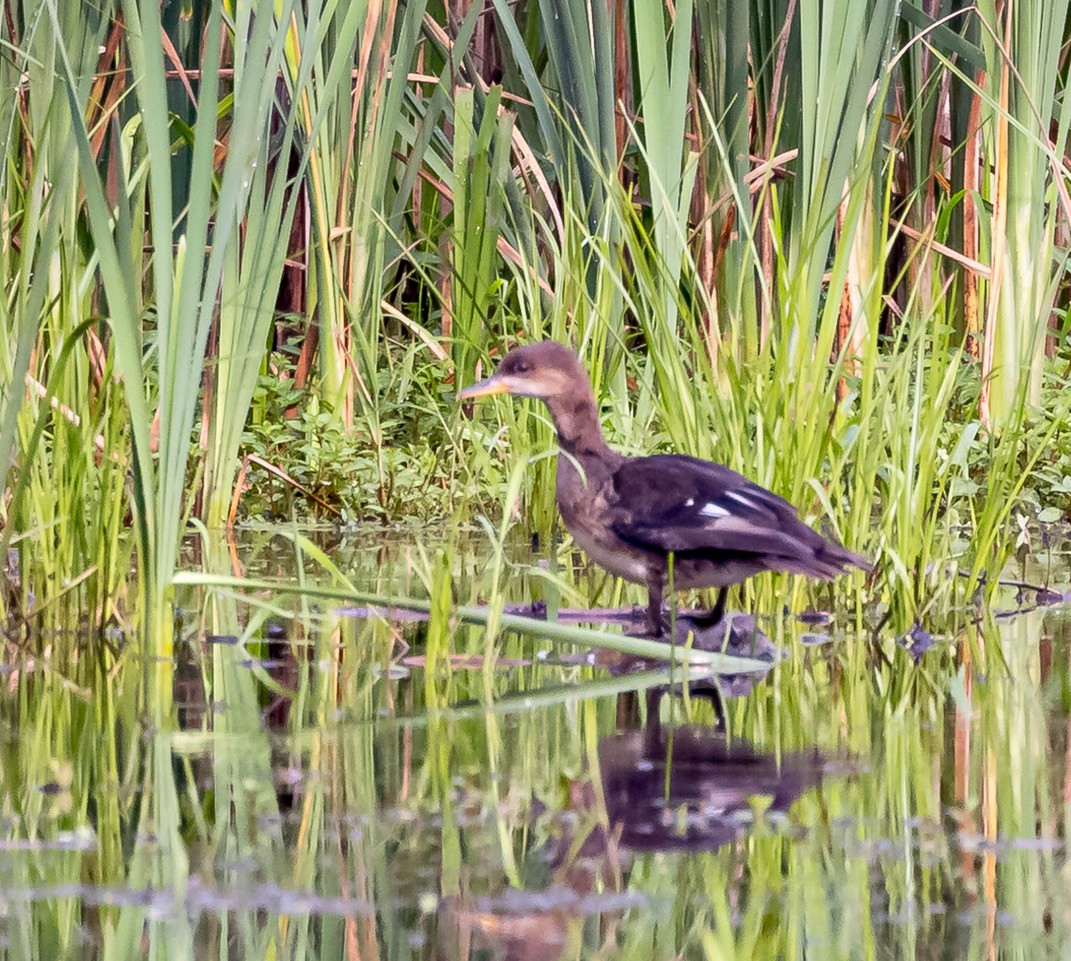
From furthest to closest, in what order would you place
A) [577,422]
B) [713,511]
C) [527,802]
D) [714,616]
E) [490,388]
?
[490,388] → [577,422] → [714,616] → [713,511] → [527,802]

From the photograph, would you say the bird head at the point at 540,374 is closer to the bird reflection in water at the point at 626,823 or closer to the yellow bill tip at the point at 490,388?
the yellow bill tip at the point at 490,388

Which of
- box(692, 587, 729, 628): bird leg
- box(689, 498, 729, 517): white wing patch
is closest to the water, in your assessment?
box(692, 587, 729, 628): bird leg

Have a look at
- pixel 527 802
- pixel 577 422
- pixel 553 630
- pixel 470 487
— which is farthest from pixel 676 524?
pixel 527 802

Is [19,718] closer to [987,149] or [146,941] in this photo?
[146,941]

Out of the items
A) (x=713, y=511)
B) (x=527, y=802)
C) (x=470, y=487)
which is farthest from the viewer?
(x=470, y=487)

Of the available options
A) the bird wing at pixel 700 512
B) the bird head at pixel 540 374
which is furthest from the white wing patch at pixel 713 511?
the bird head at pixel 540 374

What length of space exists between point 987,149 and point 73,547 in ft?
13.5

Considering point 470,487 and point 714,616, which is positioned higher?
point 470,487

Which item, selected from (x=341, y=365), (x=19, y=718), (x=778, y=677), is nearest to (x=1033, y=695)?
(x=778, y=677)

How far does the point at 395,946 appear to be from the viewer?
211 centimetres

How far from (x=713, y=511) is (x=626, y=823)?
4.88 ft

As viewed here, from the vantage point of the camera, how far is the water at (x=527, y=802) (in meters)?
2.18

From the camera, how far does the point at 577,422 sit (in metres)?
4.76

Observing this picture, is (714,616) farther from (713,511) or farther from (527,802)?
(527,802)
